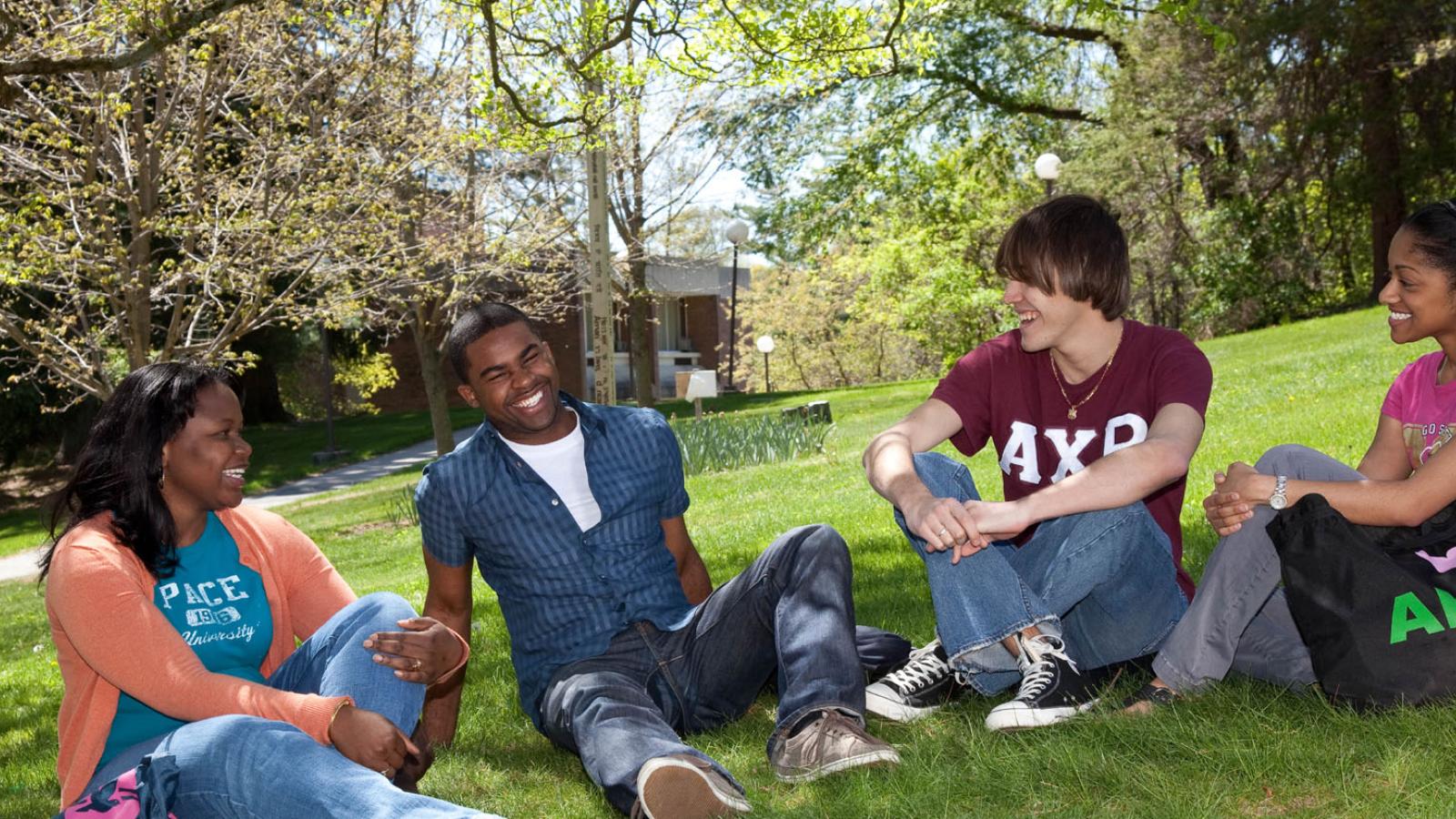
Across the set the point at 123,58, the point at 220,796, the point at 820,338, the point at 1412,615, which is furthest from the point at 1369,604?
the point at 820,338

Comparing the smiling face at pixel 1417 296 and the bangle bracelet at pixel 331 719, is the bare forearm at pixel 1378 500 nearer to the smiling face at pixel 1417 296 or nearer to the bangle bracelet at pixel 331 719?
the smiling face at pixel 1417 296

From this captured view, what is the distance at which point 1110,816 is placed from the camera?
9.22 ft

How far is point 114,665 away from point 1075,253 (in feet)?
8.80

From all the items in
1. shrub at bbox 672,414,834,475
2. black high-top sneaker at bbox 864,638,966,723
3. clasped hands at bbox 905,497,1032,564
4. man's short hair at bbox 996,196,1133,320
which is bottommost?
shrub at bbox 672,414,834,475

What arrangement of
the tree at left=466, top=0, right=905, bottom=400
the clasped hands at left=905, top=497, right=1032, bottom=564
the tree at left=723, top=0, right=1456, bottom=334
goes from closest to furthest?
the clasped hands at left=905, top=497, right=1032, bottom=564, the tree at left=466, top=0, right=905, bottom=400, the tree at left=723, top=0, right=1456, bottom=334

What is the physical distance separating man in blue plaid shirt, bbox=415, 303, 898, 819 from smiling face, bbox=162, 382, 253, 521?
0.70 m

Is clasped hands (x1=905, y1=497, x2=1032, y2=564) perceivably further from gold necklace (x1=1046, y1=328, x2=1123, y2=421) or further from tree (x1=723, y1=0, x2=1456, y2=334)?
tree (x1=723, y1=0, x2=1456, y2=334)

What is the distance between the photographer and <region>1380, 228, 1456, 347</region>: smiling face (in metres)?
3.26

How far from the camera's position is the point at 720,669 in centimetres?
378

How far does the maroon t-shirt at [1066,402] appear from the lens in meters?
3.67

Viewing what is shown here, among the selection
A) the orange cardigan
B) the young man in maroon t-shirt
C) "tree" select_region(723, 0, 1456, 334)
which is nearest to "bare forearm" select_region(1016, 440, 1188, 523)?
the young man in maroon t-shirt

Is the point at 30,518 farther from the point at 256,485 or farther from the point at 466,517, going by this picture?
the point at 466,517

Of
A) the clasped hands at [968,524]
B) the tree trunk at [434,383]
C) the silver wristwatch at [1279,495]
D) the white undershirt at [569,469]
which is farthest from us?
the tree trunk at [434,383]

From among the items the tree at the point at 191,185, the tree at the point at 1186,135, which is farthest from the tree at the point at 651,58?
the tree at the point at 1186,135
